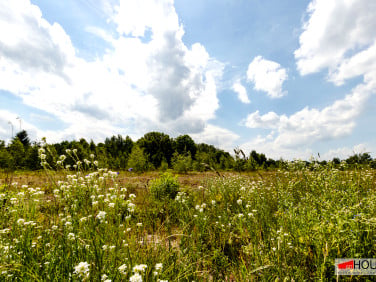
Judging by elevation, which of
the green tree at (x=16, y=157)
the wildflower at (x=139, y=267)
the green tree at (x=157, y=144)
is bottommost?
the wildflower at (x=139, y=267)

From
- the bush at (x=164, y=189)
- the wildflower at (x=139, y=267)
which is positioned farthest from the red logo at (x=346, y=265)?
the bush at (x=164, y=189)

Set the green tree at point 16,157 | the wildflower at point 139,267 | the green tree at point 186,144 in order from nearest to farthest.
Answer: the wildflower at point 139,267 < the green tree at point 16,157 < the green tree at point 186,144

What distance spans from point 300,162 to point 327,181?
2.01 meters

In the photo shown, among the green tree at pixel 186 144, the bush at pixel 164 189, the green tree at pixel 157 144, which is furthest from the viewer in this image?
the green tree at pixel 186 144

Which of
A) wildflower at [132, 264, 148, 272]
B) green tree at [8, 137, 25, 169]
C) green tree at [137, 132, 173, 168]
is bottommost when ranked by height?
wildflower at [132, 264, 148, 272]

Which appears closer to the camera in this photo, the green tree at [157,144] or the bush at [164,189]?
the bush at [164,189]

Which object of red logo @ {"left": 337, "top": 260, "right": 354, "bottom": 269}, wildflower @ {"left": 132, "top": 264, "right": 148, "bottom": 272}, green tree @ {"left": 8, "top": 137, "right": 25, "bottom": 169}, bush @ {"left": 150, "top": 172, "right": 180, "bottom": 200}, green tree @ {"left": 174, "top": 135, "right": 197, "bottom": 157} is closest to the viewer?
wildflower @ {"left": 132, "top": 264, "right": 148, "bottom": 272}

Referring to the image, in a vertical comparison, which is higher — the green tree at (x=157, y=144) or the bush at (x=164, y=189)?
the green tree at (x=157, y=144)

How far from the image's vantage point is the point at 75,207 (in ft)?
8.37

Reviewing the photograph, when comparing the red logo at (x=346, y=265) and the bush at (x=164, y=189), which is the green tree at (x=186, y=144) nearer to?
the bush at (x=164, y=189)

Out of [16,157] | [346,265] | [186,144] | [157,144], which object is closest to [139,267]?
[346,265]

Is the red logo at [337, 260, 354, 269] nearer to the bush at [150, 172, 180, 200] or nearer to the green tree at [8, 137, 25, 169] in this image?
the bush at [150, 172, 180, 200]

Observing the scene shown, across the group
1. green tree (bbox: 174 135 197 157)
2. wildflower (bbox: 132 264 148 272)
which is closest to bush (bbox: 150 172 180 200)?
wildflower (bbox: 132 264 148 272)

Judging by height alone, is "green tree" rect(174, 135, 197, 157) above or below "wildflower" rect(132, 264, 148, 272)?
above
